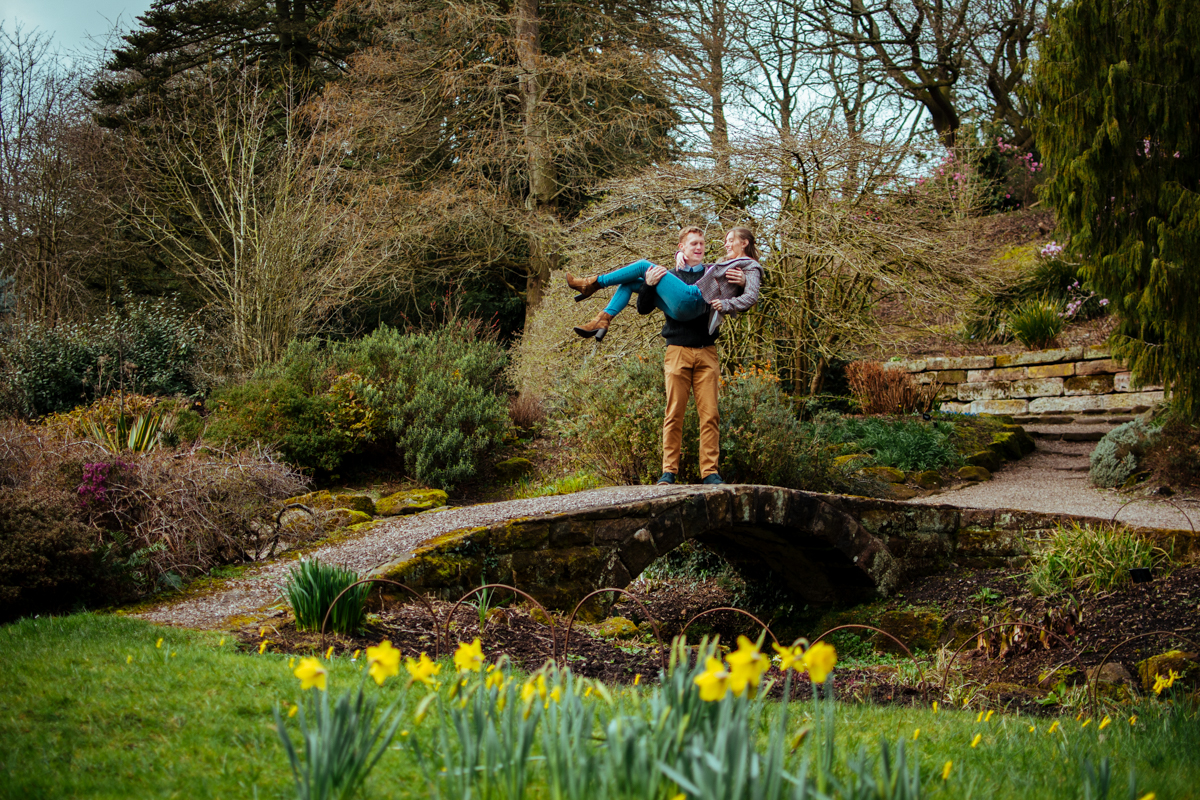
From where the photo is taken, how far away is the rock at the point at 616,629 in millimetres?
5548

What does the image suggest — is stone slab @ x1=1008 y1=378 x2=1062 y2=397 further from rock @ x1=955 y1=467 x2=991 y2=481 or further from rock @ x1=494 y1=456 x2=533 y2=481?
rock @ x1=494 y1=456 x2=533 y2=481

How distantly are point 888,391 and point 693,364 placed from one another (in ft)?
21.9

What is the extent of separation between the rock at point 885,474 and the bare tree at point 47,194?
12.9m

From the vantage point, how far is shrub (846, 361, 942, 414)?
39.3 feet

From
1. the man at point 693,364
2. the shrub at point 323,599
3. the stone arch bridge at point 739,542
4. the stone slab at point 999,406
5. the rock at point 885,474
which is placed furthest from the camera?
the stone slab at point 999,406

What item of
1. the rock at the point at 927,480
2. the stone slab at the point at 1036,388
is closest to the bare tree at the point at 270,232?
the rock at the point at 927,480

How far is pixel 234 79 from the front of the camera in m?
15.7

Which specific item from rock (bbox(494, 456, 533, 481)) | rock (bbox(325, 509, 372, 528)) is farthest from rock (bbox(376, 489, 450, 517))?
rock (bbox(494, 456, 533, 481))

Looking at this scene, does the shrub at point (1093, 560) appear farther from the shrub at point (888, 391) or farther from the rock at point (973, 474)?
the shrub at point (888, 391)

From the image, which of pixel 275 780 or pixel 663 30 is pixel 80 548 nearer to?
pixel 275 780

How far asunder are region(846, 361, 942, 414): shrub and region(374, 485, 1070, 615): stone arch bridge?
16.7 feet

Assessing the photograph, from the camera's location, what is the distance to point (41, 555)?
4500mm

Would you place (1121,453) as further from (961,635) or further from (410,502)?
(410,502)

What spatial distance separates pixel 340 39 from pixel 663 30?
6.75 metres
